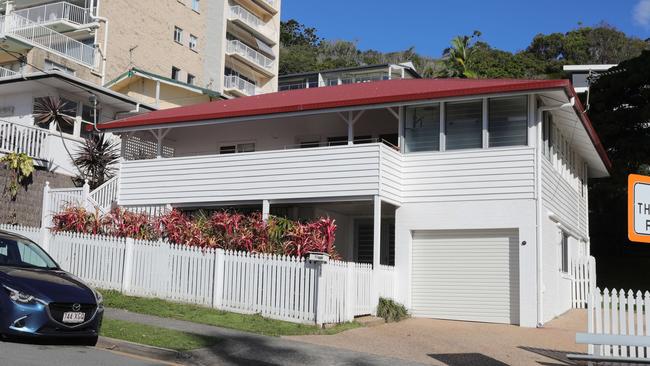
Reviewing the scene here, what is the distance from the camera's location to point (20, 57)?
111 ft

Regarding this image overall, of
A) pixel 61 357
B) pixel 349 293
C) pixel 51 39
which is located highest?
pixel 51 39

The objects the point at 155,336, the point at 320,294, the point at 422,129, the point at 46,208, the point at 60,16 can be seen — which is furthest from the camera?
the point at 60,16

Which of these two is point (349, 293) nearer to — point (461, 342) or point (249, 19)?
point (461, 342)

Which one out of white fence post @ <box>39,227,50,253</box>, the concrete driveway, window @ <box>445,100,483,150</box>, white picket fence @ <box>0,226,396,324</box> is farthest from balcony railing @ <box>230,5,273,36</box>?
the concrete driveway

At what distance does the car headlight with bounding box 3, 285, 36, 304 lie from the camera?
29.8 feet

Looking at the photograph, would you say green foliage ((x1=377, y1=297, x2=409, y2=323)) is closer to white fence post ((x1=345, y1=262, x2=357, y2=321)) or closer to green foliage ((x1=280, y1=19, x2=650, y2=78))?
white fence post ((x1=345, y1=262, x2=357, y2=321))

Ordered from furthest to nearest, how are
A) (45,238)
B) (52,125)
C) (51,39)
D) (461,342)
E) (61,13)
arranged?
(61,13)
(51,39)
(52,125)
(45,238)
(461,342)

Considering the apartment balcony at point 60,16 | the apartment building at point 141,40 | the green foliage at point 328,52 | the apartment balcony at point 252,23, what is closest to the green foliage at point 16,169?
the apartment building at point 141,40

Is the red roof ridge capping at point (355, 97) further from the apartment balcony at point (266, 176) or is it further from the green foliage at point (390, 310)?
the green foliage at point (390, 310)

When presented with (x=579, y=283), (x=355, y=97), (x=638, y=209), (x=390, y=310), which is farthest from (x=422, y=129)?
(x=638, y=209)

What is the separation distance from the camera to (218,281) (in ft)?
51.0

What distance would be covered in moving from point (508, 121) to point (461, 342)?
6.34m

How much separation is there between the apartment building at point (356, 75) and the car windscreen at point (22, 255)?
1739 inches

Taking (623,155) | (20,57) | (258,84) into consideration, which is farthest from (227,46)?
(623,155)
